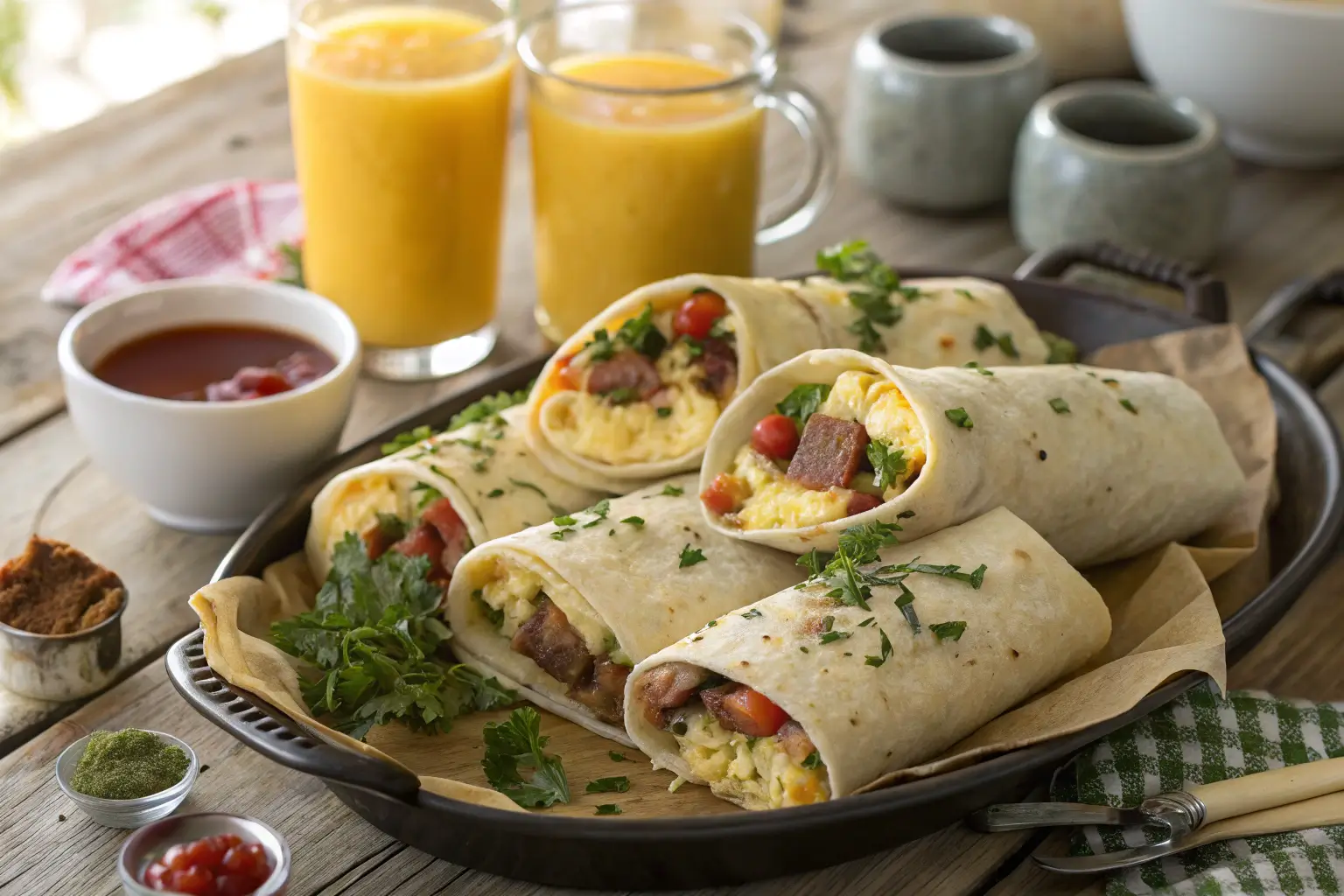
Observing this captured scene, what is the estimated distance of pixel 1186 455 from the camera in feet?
9.34

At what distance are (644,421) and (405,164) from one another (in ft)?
3.12

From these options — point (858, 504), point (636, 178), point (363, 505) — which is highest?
point (636, 178)

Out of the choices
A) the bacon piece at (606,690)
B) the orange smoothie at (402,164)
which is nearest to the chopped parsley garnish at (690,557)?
the bacon piece at (606,690)

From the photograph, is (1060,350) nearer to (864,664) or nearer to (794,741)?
(864,664)

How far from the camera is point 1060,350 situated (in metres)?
3.27

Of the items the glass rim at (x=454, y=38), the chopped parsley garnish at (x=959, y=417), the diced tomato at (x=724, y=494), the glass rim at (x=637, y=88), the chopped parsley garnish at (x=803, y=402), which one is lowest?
the diced tomato at (x=724, y=494)

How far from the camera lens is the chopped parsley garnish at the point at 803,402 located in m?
2.74


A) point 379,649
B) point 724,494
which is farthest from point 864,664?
point 379,649

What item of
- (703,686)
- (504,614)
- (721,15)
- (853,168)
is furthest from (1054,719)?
(853,168)

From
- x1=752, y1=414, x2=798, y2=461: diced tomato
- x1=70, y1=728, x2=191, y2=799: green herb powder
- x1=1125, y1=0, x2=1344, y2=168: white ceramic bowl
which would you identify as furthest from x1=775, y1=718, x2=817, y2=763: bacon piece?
x1=1125, y1=0, x2=1344, y2=168: white ceramic bowl

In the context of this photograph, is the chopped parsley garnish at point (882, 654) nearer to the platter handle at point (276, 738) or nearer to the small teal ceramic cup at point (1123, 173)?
the platter handle at point (276, 738)

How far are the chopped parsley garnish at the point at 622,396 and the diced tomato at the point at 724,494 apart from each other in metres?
0.32

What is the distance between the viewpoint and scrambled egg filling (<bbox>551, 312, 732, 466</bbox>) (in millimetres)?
2904

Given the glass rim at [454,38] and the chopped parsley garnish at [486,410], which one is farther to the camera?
the glass rim at [454,38]
